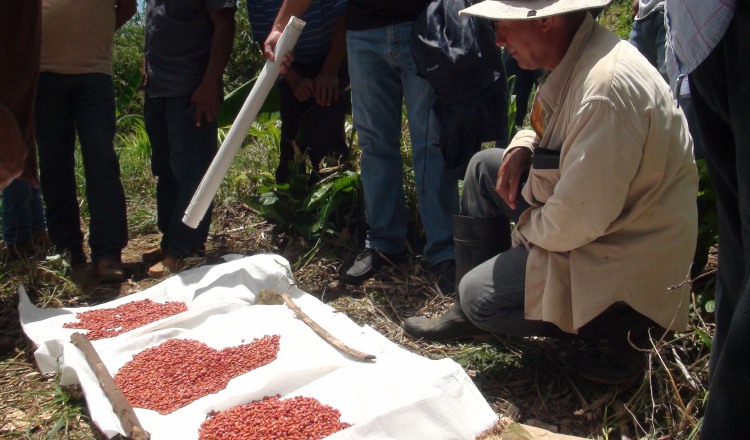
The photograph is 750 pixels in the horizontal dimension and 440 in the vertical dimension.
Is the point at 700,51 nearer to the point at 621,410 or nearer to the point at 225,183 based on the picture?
the point at 621,410

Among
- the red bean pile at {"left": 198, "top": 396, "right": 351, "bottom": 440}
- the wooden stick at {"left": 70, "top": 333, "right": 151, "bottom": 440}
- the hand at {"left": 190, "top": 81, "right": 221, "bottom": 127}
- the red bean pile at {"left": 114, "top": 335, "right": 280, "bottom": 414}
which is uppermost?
the hand at {"left": 190, "top": 81, "right": 221, "bottom": 127}

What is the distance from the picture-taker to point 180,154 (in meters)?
3.66

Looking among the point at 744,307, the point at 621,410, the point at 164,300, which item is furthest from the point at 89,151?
the point at 744,307

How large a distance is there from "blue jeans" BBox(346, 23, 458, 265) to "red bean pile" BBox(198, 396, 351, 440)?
1.19 meters

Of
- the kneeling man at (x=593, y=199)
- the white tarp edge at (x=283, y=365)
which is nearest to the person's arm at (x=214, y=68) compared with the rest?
the white tarp edge at (x=283, y=365)

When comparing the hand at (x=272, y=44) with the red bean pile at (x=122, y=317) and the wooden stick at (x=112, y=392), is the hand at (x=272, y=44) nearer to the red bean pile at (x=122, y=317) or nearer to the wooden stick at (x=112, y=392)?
the red bean pile at (x=122, y=317)

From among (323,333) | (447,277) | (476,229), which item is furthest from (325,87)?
(323,333)

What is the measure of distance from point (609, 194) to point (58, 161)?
2826mm

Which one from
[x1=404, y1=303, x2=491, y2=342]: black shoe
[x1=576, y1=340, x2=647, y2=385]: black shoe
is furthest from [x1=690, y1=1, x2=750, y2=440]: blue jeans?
[x1=404, y1=303, x2=491, y2=342]: black shoe

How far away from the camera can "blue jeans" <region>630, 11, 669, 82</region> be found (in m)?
3.50

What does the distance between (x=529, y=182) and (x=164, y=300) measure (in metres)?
1.85

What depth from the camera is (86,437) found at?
235cm

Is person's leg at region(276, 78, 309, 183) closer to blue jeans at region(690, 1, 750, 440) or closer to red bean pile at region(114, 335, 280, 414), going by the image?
red bean pile at region(114, 335, 280, 414)

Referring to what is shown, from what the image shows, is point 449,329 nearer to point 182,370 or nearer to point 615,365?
point 615,365
